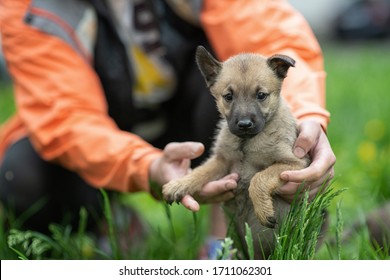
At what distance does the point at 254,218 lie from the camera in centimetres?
239

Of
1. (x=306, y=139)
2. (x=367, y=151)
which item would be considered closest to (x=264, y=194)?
(x=306, y=139)

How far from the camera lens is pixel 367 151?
4.37 m

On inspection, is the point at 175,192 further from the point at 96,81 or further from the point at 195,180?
the point at 96,81

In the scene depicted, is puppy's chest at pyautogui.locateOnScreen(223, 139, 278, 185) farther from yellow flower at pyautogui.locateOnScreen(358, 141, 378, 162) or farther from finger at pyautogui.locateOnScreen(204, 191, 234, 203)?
yellow flower at pyautogui.locateOnScreen(358, 141, 378, 162)

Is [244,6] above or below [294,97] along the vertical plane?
above

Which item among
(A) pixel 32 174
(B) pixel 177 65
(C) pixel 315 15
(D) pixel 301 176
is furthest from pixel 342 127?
(C) pixel 315 15

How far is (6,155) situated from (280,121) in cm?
186

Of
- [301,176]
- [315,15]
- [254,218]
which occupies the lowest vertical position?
[315,15]

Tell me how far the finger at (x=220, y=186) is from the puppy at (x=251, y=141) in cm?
3

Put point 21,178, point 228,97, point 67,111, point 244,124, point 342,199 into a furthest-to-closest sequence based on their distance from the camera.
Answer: point 21,178 → point 342,199 → point 67,111 → point 228,97 → point 244,124

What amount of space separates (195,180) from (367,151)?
89.6 inches

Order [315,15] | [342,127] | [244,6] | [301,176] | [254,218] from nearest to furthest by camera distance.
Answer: [301,176] → [254,218] → [244,6] → [342,127] → [315,15]

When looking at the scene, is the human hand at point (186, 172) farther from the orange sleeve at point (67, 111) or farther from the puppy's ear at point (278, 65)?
the puppy's ear at point (278, 65)
